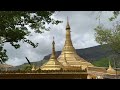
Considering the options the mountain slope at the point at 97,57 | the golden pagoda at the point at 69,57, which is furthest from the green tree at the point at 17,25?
the golden pagoda at the point at 69,57

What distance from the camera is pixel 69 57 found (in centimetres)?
2636

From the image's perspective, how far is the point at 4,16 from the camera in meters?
8.03

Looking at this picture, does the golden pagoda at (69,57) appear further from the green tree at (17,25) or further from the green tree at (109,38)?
the green tree at (17,25)

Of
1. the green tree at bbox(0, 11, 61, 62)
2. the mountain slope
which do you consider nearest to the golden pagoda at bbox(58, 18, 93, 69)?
the mountain slope

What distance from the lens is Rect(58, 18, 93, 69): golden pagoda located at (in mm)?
25375

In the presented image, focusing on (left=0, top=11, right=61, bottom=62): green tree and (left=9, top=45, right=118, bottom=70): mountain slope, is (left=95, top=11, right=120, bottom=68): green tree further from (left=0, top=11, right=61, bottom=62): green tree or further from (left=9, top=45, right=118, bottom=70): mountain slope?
(left=0, top=11, right=61, bottom=62): green tree

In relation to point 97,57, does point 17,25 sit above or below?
above

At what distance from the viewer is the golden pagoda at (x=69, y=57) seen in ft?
83.3

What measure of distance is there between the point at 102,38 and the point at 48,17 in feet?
27.9

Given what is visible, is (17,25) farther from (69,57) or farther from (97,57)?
(97,57)

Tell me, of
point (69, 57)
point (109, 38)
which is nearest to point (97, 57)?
point (69, 57)
